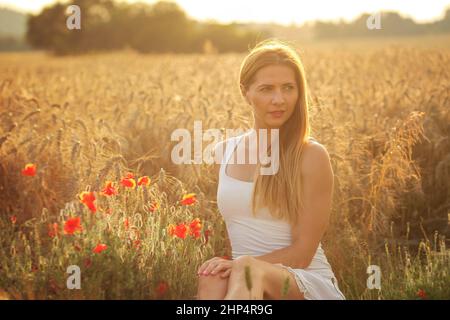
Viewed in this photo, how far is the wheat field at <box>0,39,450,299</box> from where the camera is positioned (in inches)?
121

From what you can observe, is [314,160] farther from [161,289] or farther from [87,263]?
[87,263]

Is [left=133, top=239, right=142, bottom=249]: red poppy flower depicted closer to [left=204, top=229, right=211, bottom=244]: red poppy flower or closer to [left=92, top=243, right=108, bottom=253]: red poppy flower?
[left=92, top=243, right=108, bottom=253]: red poppy flower

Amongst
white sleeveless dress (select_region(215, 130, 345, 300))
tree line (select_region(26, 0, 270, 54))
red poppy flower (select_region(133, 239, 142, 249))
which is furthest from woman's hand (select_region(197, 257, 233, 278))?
tree line (select_region(26, 0, 270, 54))

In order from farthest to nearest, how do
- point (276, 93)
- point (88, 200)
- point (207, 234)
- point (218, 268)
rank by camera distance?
1. point (207, 234)
2. point (276, 93)
3. point (88, 200)
4. point (218, 268)

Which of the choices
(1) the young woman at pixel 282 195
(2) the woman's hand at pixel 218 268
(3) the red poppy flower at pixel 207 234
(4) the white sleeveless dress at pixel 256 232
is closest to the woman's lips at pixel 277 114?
(1) the young woman at pixel 282 195

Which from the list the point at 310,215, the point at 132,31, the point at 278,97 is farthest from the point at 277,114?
the point at 132,31

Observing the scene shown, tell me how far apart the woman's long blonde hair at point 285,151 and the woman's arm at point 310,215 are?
0.12 ft

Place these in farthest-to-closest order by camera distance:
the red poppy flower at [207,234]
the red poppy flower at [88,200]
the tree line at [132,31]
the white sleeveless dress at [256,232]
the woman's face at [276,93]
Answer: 1. the tree line at [132,31]
2. the red poppy flower at [207,234]
3. the woman's face at [276,93]
4. the white sleeveless dress at [256,232]
5. the red poppy flower at [88,200]

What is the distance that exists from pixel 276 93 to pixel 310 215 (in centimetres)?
57

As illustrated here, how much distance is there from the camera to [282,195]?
2.99 m

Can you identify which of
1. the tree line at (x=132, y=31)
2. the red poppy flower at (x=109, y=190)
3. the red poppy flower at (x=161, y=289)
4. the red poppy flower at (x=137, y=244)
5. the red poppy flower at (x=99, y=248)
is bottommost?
the red poppy flower at (x=161, y=289)

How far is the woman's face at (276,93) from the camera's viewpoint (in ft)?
10.1

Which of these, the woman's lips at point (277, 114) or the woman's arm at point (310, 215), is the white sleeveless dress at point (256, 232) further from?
the woman's lips at point (277, 114)
